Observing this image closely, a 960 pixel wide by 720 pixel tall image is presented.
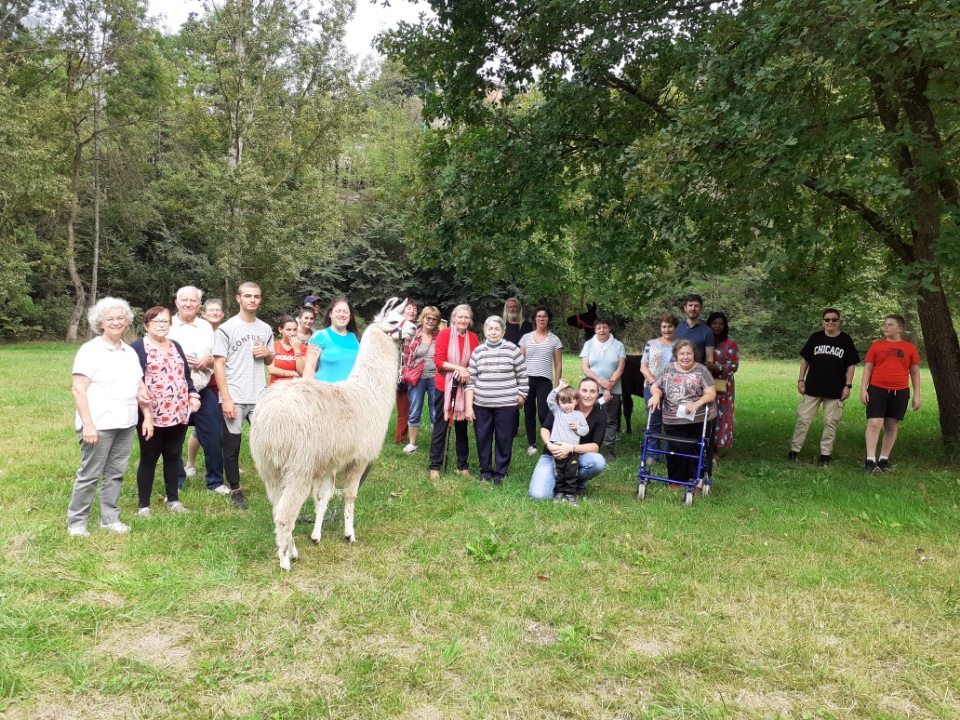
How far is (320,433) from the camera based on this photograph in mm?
4703

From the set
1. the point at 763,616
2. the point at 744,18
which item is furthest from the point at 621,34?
the point at 763,616

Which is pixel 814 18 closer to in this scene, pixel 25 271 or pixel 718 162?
pixel 718 162

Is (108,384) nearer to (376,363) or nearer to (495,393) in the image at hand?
(376,363)

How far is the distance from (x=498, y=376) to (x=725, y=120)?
11.2 feet

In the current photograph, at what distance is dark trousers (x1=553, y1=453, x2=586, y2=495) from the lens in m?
6.41

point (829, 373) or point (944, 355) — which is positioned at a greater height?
point (944, 355)

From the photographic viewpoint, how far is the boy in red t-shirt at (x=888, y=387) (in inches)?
317

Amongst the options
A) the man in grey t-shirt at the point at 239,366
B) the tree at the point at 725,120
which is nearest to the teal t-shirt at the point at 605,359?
the tree at the point at 725,120

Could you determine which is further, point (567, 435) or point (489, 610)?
point (567, 435)

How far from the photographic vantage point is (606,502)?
6383mm

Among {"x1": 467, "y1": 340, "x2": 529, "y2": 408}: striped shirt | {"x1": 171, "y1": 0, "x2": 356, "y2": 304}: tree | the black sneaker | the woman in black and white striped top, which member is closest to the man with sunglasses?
the woman in black and white striped top

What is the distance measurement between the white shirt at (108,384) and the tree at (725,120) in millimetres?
5198

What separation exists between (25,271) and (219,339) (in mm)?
24759

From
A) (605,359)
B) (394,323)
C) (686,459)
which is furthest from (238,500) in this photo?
(605,359)
